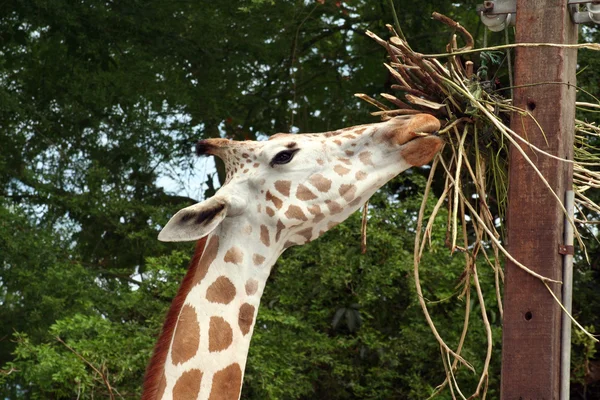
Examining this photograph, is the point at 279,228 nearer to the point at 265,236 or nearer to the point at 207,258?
the point at 265,236

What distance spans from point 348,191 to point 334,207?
0.07 meters

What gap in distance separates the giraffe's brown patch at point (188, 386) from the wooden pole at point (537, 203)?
3.49 ft

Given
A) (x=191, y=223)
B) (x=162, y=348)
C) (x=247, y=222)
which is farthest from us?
(x=247, y=222)

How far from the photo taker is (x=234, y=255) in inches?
135

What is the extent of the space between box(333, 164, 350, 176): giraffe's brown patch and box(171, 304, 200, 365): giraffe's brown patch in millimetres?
696

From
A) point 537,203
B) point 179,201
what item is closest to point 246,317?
point 537,203

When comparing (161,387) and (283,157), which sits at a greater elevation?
(283,157)

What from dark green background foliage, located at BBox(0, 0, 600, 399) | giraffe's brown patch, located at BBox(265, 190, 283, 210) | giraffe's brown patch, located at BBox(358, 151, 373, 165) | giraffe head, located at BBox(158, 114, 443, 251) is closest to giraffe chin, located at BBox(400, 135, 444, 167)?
giraffe head, located at BBox(158, 114, 443, 251)

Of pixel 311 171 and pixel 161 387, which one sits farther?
pixel 311 171

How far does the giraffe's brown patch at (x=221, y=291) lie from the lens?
3359mm

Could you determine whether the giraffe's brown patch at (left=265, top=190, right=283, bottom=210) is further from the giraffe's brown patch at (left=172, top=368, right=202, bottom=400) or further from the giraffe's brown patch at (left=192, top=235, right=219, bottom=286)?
the giraffe's brown patch at (left=172, top=368, right=202, bottom=400)

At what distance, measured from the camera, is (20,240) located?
8797 millimetres

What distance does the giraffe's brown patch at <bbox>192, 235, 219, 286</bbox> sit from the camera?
3410mm

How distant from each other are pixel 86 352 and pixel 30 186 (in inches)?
130
